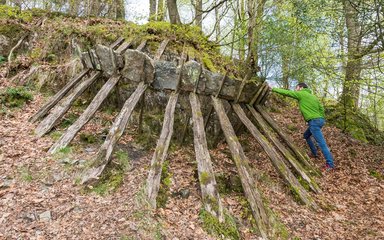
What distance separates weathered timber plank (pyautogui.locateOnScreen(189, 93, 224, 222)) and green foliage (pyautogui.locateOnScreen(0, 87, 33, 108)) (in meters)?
4.24

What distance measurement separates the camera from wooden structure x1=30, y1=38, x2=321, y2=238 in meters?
4.67

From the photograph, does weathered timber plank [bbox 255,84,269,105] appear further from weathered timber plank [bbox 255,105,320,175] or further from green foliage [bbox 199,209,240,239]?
green foliage [bbox 199,209,240,239]

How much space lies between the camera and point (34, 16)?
10250mm

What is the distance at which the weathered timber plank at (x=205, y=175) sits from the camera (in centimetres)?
433

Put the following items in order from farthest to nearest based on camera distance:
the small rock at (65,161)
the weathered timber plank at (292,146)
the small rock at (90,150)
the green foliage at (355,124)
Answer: the green foliage at (355,124) → the weathered timber plank at (292,146) → the small rock at (90,150) → the small rock at (65,161)

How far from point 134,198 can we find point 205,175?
4.04 feet

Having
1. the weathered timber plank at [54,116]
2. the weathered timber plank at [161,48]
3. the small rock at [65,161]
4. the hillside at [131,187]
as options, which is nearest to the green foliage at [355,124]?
the hillside at [131,187]

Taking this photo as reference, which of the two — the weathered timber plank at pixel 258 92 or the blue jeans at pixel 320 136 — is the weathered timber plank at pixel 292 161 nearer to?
the weathered timber plank at pixel 258 92

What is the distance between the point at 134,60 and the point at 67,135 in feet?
6.74

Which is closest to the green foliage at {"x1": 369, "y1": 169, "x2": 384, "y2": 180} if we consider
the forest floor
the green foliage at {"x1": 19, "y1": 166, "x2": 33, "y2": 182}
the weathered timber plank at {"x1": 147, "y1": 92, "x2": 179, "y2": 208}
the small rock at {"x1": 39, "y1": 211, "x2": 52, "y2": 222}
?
the forest floor

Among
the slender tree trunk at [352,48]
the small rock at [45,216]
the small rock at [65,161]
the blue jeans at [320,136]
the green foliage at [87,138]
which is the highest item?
the slender tree trunk at [352,48]

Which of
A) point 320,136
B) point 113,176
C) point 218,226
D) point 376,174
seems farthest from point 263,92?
point 113,176

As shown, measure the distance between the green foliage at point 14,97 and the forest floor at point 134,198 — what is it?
9.7 inches

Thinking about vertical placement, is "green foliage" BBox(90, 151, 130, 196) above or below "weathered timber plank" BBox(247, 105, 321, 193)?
below
